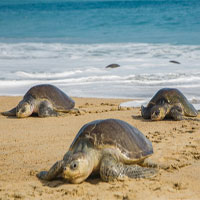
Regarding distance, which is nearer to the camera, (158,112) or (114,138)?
(114,138)

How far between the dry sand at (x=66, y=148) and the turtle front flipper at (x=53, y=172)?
65mm

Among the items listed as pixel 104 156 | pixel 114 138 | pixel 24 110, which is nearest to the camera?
pixel 104 156

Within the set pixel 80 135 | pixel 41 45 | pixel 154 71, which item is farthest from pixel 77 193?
pixel 41 45

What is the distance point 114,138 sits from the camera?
450 centimetres

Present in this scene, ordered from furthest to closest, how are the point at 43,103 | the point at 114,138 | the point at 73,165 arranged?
the point at 43,103
the point at 114,138
the point at 73,165

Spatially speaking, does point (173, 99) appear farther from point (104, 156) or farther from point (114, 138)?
point (104, 156)

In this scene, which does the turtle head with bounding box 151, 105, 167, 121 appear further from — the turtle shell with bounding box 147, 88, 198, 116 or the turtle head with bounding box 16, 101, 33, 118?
the turtle head with bounding box 16, 101, 33, 118

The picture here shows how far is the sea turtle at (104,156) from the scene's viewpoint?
4.15 m

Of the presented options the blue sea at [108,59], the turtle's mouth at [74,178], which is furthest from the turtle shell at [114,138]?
the blue sea at [108,59]

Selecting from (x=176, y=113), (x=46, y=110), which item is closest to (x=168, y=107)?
(x=176, y=113)

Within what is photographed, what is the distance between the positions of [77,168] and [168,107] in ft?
12.7

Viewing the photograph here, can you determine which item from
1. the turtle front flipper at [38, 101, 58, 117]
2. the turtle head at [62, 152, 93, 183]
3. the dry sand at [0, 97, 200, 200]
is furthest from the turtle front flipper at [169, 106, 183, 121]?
the turtle head at [62, 152, 93, 183]

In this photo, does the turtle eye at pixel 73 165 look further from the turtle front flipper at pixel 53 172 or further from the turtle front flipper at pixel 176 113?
the turtle front flipper at pixel 176 113

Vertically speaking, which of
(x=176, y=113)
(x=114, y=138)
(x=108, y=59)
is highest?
(x=108, y=59)
